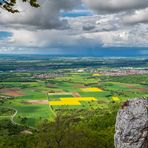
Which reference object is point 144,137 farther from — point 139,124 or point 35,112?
A: point 35,112

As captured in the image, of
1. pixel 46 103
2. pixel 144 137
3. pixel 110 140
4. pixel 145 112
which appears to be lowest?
pixel 46 103

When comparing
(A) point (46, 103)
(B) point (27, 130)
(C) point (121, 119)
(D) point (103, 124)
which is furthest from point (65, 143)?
(A) point (46, 103)

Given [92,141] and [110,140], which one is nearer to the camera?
[92,141]

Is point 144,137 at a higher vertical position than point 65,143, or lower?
higher

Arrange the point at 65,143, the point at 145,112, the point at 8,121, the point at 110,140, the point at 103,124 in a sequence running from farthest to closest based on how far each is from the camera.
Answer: the point at 8,121
the point at 103,124
the point at 110,140
the point at 65,143
the point at 145,112

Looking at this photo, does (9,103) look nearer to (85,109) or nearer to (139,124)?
(85,109)

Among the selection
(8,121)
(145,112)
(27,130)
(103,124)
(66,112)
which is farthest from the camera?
(66,112)

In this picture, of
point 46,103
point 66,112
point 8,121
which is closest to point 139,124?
point 8,121
